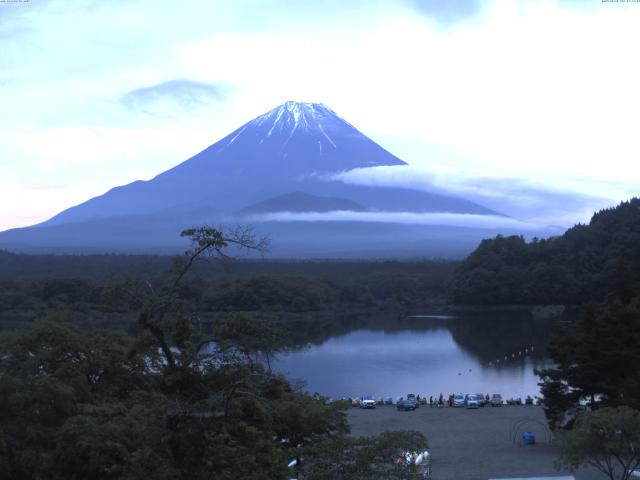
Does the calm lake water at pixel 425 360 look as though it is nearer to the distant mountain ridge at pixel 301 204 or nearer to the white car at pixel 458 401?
the white car at pixel 458 401

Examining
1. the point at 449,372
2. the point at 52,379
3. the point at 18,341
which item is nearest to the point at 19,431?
the point at 52,379

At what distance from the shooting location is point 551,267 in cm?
4000

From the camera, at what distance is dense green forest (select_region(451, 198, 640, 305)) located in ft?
128

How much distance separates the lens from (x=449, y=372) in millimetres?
21969

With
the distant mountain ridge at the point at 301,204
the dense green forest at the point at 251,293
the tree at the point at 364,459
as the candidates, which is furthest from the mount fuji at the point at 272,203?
the tree at the point at 364,459

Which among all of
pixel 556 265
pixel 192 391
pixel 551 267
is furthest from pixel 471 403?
pixel 556 265

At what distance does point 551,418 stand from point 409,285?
1277 inches

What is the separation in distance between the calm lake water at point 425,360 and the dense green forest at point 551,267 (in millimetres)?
6079

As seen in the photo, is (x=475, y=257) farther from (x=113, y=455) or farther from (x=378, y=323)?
(x=113, y=455)

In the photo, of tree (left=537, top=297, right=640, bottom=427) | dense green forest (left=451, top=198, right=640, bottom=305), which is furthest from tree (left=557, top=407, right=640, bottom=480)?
dense green forest (left=451, top=198, right=640, bottom=305)

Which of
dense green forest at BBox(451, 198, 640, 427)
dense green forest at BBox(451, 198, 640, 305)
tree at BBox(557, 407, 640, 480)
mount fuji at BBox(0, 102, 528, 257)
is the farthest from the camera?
mount fuji at BBox(0, 102, 528, 257)

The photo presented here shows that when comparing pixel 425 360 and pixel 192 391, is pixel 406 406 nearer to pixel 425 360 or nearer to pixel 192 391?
pixel 425 360

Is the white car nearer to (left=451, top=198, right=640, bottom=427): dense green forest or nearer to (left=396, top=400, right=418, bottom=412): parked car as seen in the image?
(left=396, top=400, right=418, bottom=412): parked car

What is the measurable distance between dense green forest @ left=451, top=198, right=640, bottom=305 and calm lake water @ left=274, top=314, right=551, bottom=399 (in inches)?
239
